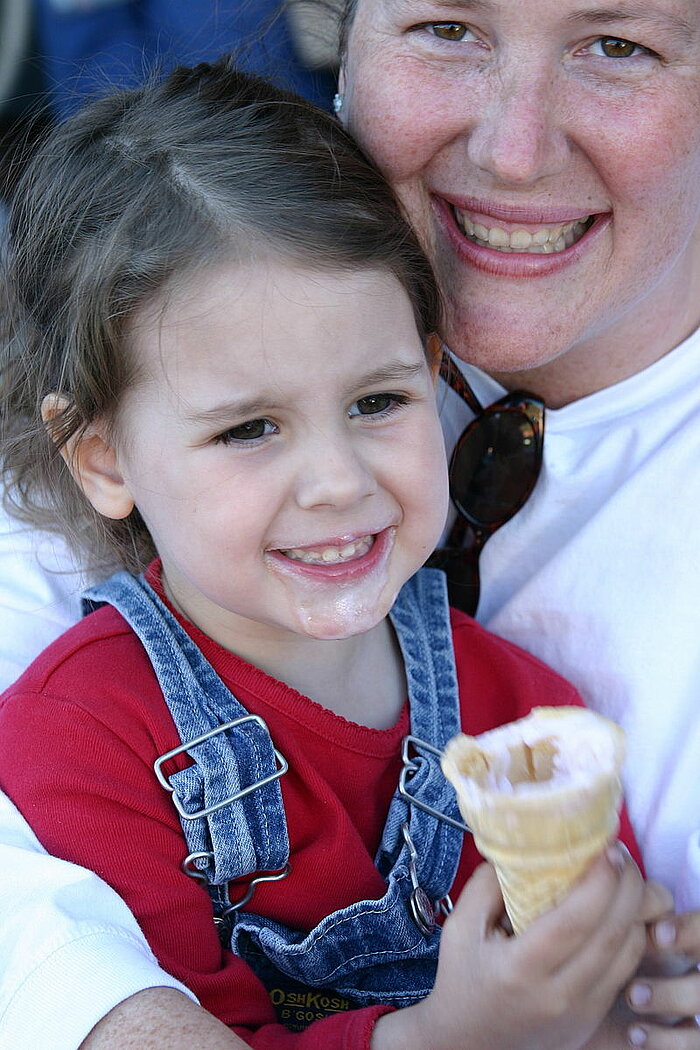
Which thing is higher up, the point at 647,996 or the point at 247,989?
the point at 647,996

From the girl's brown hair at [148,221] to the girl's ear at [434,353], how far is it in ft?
0.14

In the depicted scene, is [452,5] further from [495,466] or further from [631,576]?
[631,576]

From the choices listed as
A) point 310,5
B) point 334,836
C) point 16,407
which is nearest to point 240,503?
point 334,836

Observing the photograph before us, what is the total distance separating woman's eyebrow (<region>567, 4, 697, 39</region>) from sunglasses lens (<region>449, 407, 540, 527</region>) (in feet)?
2.50

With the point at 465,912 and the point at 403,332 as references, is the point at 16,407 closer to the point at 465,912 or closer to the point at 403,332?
the point at 403,332

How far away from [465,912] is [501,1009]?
5.3 inches

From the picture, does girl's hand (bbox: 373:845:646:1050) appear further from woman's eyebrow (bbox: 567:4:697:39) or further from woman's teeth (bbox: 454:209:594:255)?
woman's eyebrow (bbox: 567:4:697:39)

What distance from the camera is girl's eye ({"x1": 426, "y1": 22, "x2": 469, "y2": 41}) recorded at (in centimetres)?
202

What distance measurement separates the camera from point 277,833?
75.5 inches

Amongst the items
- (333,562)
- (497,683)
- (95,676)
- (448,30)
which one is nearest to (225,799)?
(95,676)

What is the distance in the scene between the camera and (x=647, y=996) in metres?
1.76

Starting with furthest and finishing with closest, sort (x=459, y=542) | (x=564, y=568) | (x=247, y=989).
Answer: (x=459, y=542) < (x=564, y=568) < (x=247, y=989)

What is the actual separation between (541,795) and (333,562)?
0.67m

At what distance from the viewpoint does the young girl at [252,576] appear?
5.90ft
